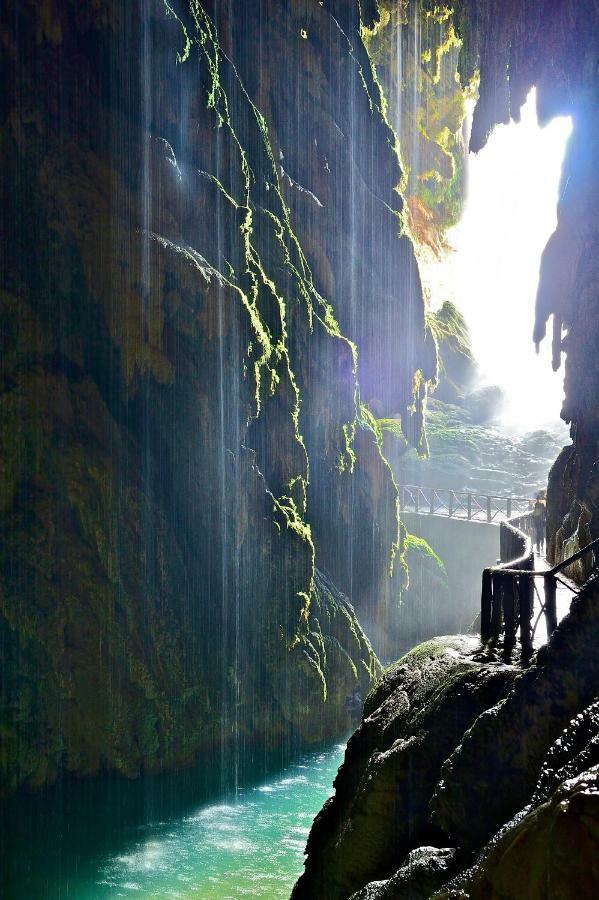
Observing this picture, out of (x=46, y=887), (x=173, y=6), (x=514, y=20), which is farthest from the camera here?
(x=173, y=6)

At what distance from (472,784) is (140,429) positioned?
12536mm

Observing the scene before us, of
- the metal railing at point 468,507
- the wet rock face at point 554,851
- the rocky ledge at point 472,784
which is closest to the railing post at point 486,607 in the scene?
the rocky ledge at point 472,784

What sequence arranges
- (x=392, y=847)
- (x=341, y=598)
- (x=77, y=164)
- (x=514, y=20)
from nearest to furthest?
(x=392, y=847) < (x=514, y=20) < (x=77, y=164) < (x=341, y=598)

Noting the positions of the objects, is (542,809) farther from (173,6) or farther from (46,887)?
(173,6)

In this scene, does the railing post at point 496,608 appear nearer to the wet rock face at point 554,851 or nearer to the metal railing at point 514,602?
the metal railing at point 514,602

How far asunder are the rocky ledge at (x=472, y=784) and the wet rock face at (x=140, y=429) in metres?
8.39

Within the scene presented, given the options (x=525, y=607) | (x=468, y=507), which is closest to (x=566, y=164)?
(x=525, y=607)

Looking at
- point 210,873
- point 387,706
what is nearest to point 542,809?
point 387,706

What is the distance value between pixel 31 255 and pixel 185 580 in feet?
23.3

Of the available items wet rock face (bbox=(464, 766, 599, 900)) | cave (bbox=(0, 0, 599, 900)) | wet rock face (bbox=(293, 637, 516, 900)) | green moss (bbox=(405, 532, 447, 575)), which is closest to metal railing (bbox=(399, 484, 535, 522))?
green moss (bbox=(405, 532, 447, 575))

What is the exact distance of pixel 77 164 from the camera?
15844 millimetres

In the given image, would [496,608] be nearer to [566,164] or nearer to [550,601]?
[550,601]

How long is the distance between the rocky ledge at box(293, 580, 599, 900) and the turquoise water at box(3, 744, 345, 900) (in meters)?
5.10

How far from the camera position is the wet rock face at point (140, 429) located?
49.0 feet
